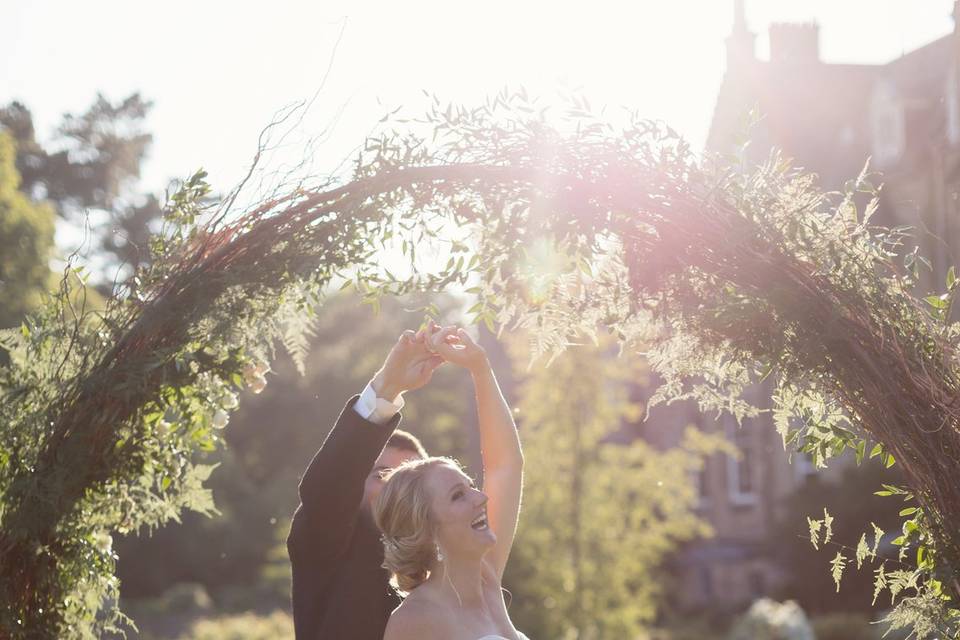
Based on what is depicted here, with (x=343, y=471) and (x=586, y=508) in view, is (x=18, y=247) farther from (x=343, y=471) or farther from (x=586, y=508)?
(x=343, y=471)

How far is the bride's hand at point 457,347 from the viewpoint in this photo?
445 centimetres

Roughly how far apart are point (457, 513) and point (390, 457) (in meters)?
0.81

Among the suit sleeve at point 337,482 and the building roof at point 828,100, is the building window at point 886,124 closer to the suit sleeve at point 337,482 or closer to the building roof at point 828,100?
the building roof at point 828,100

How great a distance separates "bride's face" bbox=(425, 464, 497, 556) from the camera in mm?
4211

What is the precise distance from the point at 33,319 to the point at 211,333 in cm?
84

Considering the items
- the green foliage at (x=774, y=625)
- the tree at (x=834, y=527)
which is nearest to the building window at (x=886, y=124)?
the tree at (x=834, y=527)

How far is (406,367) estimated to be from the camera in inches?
176

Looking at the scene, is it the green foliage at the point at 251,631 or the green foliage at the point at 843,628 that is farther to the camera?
the green foliage at the point at 843,628

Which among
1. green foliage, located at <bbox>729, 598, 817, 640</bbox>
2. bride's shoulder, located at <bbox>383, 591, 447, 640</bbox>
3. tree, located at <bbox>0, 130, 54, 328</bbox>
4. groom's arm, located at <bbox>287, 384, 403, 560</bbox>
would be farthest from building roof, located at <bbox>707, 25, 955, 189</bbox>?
bride's shoulder, located at <bbox>383, 591, 447, 640</bbox>

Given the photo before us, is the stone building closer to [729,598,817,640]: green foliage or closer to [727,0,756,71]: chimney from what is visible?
[727,0,756,71]: chimney

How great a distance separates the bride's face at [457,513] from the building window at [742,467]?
23.6 m

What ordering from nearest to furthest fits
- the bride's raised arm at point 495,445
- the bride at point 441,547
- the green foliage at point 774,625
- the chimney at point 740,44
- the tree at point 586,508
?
the bride at point 441,547, the bride's raised arm at point 495,445, the green foliage at point 774,625, the tree at point 586,508, the chimney at point 740,44

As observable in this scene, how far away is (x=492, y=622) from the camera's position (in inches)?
169

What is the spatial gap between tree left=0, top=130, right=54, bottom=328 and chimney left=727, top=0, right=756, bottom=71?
1374 centimetres
